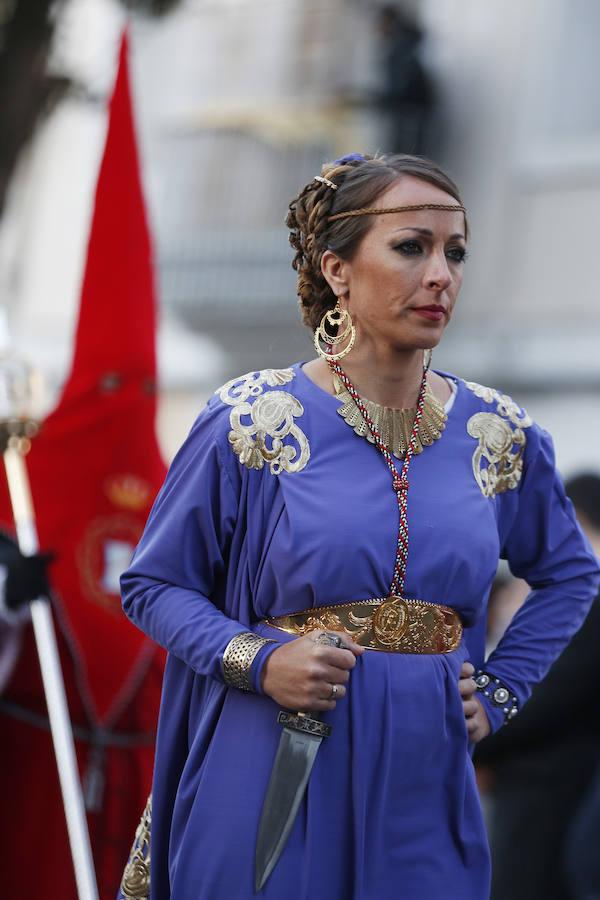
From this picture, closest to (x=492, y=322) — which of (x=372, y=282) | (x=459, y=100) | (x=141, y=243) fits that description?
(x=459, y=100)

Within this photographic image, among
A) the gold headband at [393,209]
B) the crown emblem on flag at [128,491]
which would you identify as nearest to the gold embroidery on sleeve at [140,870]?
the gold headband at [393,209]

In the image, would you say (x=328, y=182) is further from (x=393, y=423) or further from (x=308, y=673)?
(x=308, y=673)

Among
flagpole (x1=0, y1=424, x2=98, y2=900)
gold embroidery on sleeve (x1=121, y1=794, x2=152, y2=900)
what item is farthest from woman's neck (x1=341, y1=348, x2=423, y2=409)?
flagpole (x1=0, y1=424, x2=98, y2=900)

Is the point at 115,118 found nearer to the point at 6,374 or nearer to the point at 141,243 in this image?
the point at 141,243

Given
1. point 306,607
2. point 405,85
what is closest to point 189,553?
point 306,607

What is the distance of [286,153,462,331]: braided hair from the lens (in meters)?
3.07

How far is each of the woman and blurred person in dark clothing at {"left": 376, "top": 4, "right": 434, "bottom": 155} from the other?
8523 millimetres

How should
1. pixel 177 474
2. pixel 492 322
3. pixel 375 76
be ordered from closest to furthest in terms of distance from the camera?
pixel 177 474 < pixel 492 322 < pixel 375 76

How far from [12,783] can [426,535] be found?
9.17 feet

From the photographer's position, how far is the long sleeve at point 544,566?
3248 millimetres

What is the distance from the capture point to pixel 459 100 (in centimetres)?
1148

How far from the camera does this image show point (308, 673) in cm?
281

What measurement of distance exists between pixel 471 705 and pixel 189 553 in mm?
564

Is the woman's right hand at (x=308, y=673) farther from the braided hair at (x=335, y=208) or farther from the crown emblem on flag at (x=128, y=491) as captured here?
the crown emblem on flag at (x=128, y=491)
